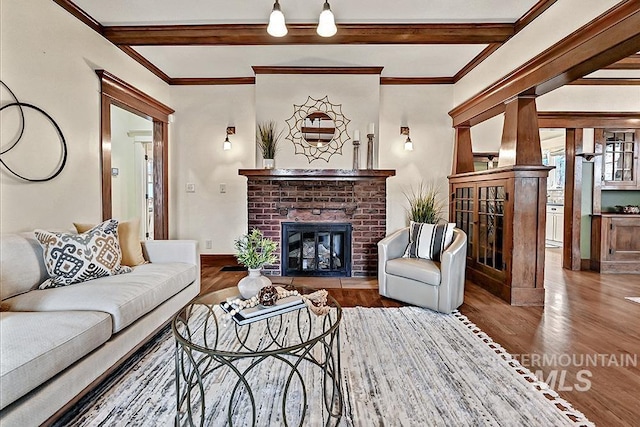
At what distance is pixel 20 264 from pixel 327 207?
307 cm

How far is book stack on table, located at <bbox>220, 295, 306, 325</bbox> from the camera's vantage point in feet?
5.48

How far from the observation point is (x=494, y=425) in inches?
59.7

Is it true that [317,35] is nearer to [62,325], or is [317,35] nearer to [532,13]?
[532,13]

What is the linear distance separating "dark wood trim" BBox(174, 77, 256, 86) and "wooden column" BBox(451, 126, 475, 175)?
298cm

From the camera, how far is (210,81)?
4664 millimetres

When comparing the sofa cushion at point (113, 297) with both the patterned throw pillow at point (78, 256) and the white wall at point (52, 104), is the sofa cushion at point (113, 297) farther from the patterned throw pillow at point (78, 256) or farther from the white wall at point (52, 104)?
the white wall at point (52, 104)

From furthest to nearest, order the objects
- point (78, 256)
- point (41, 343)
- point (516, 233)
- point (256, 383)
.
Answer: point (516, 233) → point (78, 256) → point (256, 383) → point (41, 343)

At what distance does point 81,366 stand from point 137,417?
36 cm

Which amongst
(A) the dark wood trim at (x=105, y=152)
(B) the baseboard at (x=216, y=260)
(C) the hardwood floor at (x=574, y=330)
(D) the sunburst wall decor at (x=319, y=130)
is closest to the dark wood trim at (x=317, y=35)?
(A) the dark wood trim at (x=105, y=152)

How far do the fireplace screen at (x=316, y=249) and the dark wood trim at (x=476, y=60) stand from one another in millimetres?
2485

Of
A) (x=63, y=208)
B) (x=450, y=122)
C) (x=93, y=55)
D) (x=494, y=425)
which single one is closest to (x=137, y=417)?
(x=494, y=425)

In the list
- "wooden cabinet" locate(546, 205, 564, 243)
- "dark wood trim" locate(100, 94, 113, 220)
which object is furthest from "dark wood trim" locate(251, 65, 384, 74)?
"wooden cabinet" locate(546, 205, 564, 243)

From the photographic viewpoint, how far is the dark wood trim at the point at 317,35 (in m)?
3.21

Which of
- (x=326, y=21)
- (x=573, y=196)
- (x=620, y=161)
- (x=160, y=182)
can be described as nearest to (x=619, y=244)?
(x=573, y=196)
